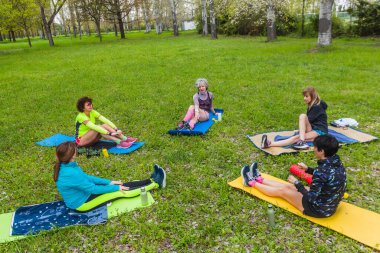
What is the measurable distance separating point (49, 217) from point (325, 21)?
56.3 feet

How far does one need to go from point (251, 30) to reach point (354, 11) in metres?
10.6

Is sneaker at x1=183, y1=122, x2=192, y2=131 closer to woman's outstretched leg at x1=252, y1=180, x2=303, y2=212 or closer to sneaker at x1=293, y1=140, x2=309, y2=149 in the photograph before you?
sneaker at x1=293, y1=140, x2=309, y2=149

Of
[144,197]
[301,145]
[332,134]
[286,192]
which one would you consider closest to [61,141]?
[144,197]

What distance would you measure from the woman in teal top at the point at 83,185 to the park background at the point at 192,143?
1.23 ft

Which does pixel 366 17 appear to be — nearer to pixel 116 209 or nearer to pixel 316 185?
pixel 316 185

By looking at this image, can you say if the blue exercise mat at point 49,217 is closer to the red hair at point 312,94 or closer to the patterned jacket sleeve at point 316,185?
the patterned jacket sleeve at point 316,185

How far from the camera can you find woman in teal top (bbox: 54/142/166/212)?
453 centimetres

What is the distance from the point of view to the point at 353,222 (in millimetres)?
4305

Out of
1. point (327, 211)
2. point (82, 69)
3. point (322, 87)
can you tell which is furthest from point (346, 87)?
point (82, 69)

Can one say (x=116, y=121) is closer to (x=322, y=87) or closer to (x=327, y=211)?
(x=327, y=211)

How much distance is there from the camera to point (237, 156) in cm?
655

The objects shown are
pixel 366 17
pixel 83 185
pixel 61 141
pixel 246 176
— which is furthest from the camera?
pixel 366 17

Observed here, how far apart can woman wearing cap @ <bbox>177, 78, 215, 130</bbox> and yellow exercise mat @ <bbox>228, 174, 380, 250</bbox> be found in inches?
144

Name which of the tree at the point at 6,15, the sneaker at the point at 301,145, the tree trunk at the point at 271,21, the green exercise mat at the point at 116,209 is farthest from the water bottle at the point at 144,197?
the tree at the point at 6,15
